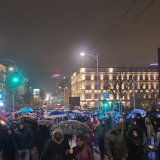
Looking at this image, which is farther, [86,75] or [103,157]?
[86,75]

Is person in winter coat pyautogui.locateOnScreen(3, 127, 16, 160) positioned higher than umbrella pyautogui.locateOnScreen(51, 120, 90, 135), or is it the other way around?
umbrella pyautogui.locateOnScreen(51, 120, 90, 135)

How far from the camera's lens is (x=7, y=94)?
9350cm

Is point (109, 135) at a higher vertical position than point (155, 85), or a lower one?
lower

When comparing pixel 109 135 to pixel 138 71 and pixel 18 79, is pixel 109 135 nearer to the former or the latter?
pixel 18 79

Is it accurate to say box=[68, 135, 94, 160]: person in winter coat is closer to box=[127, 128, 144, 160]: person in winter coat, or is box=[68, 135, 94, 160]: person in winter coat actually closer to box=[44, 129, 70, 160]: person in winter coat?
box=[44, 129, 70, 160]: person in winter coat

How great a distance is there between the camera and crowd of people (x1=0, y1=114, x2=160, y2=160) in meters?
10.1

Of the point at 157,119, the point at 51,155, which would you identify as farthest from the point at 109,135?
the point at 157,119

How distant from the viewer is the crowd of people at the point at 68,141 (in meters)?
10.1

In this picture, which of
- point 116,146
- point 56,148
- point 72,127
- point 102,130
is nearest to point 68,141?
point 116,146

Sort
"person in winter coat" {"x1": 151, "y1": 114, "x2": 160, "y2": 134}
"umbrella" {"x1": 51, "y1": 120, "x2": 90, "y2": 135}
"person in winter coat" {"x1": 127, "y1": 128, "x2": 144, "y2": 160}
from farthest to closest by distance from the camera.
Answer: "person in winter coat" {"x1": 151, "y1": 114, "x2": 160, "y2": 134} < "umbrella" {"x1": 51, "y1": 120, "x2": 90, "y2": 135} < "person in winter coat" {"x1": 127, "y1": 128, "x2": 144, "y2": 160}

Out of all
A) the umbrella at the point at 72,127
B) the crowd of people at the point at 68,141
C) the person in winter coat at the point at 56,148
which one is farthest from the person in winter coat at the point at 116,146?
the umbrella at the point at 72,127

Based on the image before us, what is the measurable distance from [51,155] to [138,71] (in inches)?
5894

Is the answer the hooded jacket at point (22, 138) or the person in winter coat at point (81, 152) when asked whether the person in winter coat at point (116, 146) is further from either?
the hooded jacket at point (22, 138)

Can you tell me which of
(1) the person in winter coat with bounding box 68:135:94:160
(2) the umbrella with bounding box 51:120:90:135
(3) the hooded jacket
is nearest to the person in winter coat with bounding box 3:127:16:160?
(3) the hooded jacket
